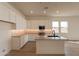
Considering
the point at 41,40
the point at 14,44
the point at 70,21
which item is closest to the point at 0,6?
the point at 41,40

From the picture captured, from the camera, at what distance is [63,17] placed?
1206 cm

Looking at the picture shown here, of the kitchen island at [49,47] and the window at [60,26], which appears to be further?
the window at [60,26]

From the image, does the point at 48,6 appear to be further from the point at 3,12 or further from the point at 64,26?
the point at 64,26

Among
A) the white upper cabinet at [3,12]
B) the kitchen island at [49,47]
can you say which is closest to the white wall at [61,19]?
the kitchen island at [49,47]

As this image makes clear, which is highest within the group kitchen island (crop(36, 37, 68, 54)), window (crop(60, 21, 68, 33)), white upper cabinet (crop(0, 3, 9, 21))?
white upper cabinet (crop(0, 3, 9, 21))

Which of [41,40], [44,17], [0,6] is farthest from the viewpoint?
[44,17]

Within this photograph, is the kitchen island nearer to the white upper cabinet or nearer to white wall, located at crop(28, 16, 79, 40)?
the white upper cabinet

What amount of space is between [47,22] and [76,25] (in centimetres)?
254

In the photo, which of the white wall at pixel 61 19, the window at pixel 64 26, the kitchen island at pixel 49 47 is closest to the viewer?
the kitchen island at pixel 49 47

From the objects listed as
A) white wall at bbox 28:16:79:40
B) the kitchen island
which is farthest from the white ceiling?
white wall at bbox 28:16:79:40

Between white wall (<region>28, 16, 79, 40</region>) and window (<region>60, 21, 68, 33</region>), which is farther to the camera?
window (<region>60, 21, 68, 33</region>)

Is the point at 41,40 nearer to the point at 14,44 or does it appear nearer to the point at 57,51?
the point at 57,51

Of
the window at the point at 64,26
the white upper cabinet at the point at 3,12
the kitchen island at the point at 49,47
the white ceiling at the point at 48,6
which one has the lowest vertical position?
the kitchen island at the point at 49,47

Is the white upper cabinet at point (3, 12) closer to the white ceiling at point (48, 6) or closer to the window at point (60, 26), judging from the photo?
the white ceiling at point (48, 6)
